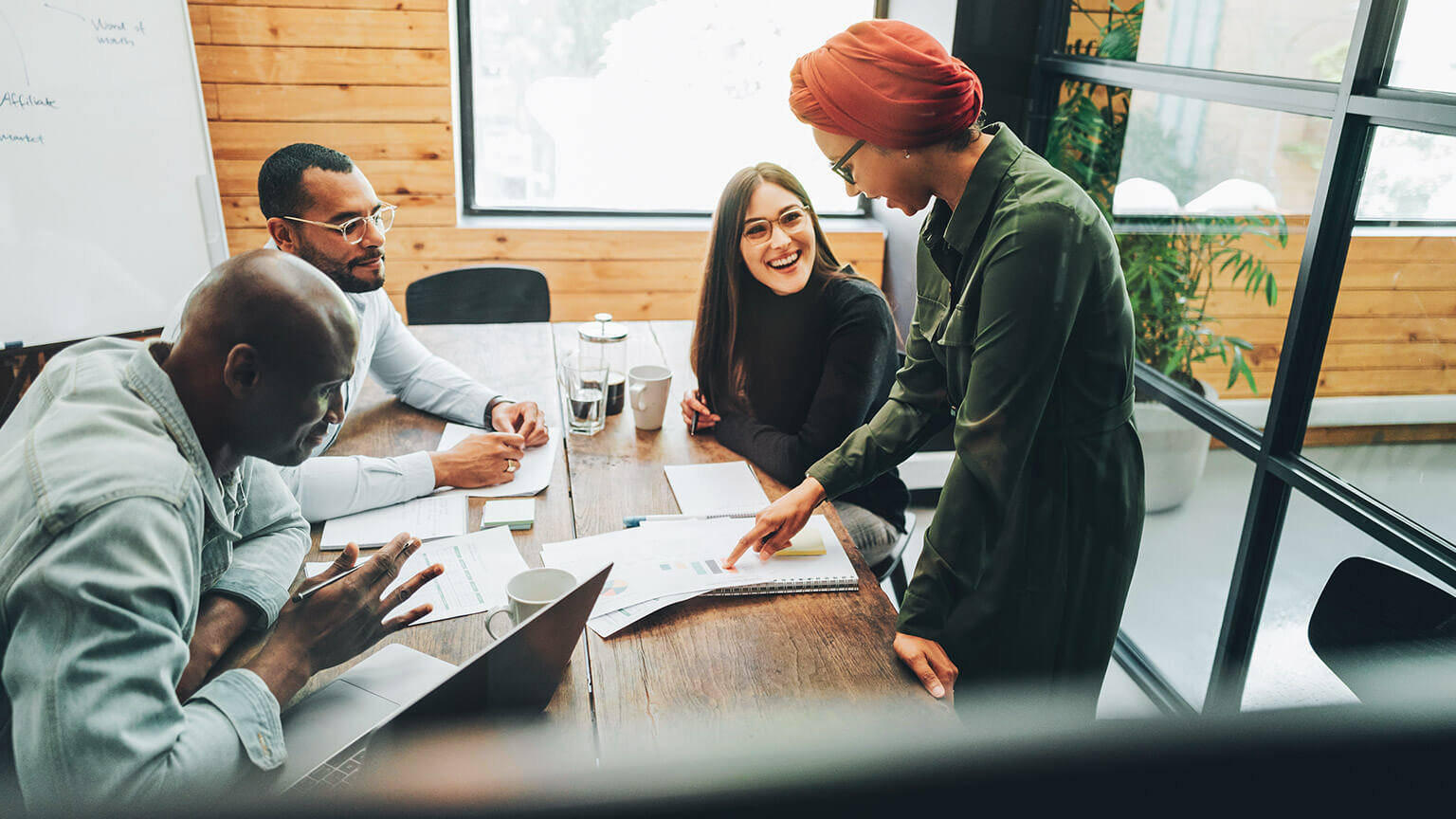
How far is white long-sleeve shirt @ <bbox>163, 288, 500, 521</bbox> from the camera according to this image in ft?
4.52

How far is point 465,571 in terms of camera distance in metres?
1.24

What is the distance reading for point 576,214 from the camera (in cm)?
348

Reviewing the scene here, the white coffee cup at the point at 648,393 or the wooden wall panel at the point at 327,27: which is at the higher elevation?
the wooden wall panel at the point at 327,27

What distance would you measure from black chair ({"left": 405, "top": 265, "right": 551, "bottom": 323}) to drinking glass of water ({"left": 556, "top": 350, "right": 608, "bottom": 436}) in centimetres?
93

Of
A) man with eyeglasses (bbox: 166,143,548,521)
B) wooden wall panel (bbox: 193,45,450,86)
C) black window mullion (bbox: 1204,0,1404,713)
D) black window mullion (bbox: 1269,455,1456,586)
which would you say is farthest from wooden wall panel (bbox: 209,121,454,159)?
black window mullion (bbox: 1269,455,1456,586)

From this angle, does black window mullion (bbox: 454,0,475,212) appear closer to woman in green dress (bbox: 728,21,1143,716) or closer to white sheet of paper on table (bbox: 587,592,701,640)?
woman in green dress (bbox: 728,21,1143,716)

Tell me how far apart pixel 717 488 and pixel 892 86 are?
71 centimetres

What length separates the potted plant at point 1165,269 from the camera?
2135 mm

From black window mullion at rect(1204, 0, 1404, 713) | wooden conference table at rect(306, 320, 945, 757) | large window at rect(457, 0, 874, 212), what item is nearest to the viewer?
wooden conference table at rect(306, 320, 945, 757)

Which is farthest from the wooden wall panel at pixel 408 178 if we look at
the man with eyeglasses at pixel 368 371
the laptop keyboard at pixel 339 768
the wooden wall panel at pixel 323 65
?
the laptop keyboard at pixel 339 768

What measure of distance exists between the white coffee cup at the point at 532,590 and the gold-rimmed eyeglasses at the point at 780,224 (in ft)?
3.05

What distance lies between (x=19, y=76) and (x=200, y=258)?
62 cm

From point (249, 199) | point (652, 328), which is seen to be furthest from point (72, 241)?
point (652, 328)

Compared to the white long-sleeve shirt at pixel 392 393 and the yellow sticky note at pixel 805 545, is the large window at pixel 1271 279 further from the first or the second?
the white long-sleeve shirt at pixel 392 393
